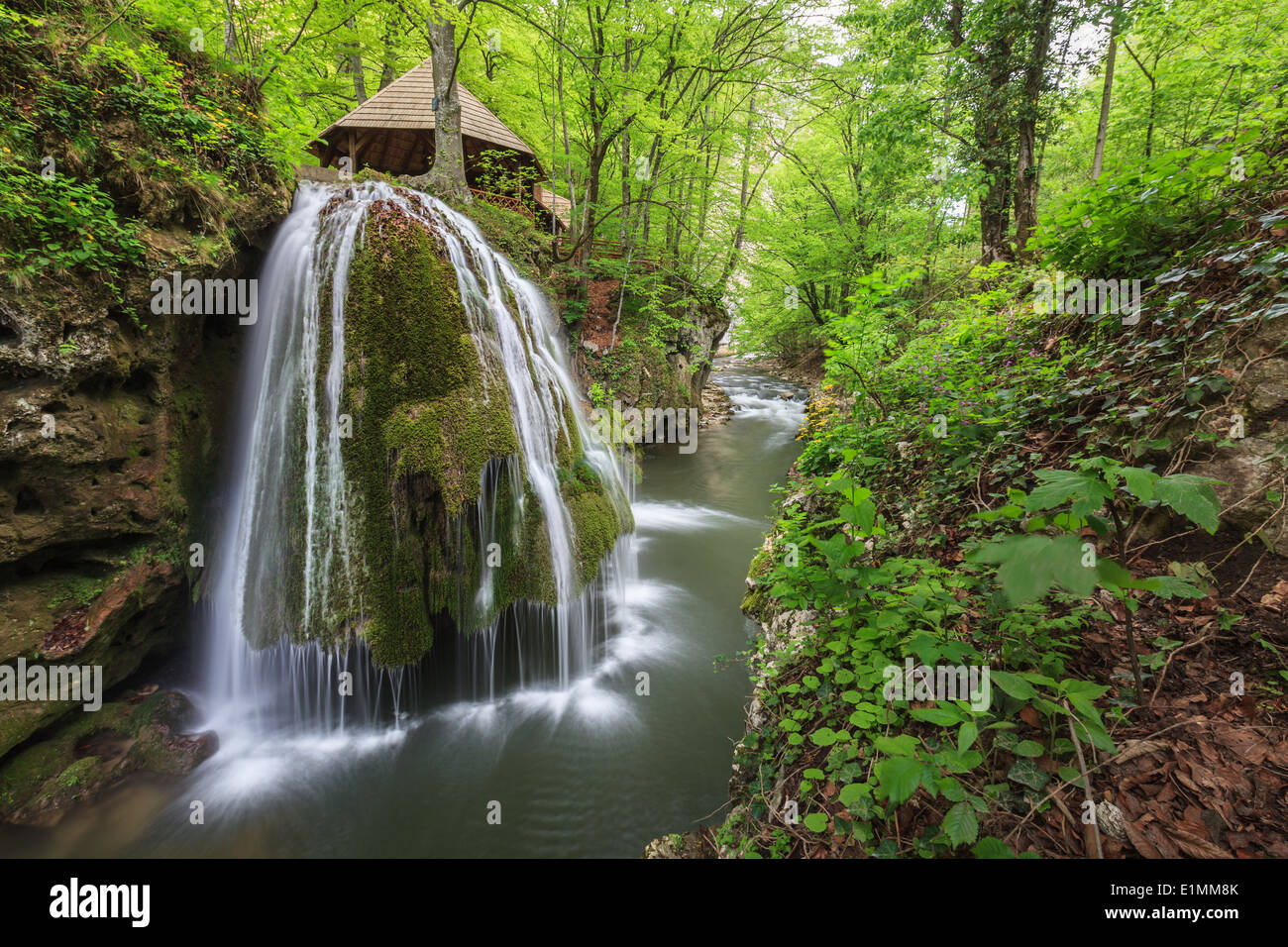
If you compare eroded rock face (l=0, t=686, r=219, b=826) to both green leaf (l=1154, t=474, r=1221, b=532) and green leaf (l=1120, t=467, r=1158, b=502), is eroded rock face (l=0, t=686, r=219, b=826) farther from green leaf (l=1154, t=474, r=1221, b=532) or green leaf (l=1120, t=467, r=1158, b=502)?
green leaf (l=1154, t=474, r=1221, b=532)

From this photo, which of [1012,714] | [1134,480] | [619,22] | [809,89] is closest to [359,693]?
[1012,714]

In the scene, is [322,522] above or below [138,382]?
below

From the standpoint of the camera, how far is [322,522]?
4.34 m

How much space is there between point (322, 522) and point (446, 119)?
28.1 ft

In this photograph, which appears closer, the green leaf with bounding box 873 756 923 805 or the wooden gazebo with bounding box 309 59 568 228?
the green leaf with bounding box 873 756 923 805

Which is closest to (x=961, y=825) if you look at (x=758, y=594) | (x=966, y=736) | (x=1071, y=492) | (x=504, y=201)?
(x=966, y=736)

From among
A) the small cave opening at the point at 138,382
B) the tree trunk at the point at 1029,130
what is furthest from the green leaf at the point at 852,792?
the tree trunk at the point at 1029,130

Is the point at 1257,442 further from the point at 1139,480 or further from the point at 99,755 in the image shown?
the point at 99,755

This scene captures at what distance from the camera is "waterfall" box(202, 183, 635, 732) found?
4.35 meters

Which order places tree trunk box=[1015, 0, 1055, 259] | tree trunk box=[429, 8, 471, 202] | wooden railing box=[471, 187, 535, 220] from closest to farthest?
1. tree trunk box=[1015, 0, 1055, 259]
2. tree trunk box=[429, 8, 471, 202]
3. wooden railing box=[471, 187, 535, 220]

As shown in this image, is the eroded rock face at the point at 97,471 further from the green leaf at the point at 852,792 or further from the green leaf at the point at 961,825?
the green leaf at the point at 961,825

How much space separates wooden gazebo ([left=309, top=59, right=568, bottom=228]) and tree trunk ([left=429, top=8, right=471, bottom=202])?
1.88 metres

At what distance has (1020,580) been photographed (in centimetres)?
133


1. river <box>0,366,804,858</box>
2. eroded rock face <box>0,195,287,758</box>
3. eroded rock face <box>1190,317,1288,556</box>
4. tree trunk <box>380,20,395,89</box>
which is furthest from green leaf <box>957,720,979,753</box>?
tree trunk <box>380,20,395,89</box>
